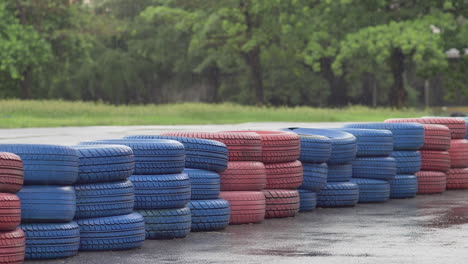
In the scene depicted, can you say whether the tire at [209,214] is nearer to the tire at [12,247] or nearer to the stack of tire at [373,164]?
the tire at [12,247]

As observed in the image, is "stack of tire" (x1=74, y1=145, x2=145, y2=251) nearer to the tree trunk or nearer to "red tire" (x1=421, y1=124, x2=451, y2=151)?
"red tire" (x1=421, y1=124, x2=451, y2=151)

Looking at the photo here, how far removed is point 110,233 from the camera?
10.2 metres

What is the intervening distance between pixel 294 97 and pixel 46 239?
2766 inches

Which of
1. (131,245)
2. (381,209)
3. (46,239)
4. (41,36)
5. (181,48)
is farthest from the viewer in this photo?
(181,48)

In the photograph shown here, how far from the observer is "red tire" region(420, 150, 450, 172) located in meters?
17.1

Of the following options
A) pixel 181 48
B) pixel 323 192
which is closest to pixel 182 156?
pixel 323 192

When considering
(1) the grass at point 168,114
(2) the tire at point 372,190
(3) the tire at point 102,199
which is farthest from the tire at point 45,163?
(1) the grass at point 168,114

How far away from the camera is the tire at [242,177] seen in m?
12.6

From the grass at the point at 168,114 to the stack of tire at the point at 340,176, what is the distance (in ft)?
75.8

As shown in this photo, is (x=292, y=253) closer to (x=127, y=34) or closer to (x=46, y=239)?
(x=46, y=239)

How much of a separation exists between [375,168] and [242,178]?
3445mm

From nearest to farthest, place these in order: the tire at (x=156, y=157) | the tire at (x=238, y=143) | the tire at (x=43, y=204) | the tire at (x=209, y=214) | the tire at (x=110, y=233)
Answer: the tire at (x=43, y=204) < the tire at (x=110, y=233) < the tire at (x=156, y=157) < the tire at (x=209, y=214) < the tire at (x=238, y=143)

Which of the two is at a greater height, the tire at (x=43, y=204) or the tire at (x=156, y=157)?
the tire at (x=156, y=157)

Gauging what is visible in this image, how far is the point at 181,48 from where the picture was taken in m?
81.1
